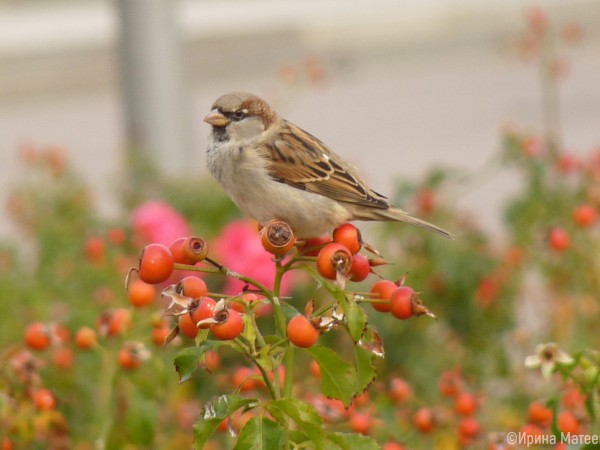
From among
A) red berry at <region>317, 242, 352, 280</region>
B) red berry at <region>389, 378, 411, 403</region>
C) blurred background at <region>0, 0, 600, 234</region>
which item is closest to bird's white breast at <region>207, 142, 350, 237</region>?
red berry at <region>389, 378, 411, 403</region>

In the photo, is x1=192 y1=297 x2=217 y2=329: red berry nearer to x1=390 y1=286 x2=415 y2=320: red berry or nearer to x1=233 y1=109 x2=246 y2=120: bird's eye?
x1=390 y1=286 x2=415 y2=320: red berry

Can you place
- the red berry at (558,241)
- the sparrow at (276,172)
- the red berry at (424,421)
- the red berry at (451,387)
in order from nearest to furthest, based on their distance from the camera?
the red berry at (424,421) < the red berry at (451,387) < the sparrow at (276,172) < the red berry at (558,241)

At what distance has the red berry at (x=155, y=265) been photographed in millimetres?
1890

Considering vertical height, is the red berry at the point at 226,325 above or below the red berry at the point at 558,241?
above

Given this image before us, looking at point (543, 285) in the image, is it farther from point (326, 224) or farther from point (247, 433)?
point (247, 433)

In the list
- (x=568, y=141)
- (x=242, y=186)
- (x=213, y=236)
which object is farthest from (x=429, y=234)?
(x=568, y=141)

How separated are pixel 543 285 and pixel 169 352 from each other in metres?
1.39

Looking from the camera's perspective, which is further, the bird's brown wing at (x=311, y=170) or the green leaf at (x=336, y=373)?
the bird's brown wing at (x=311, y=170)

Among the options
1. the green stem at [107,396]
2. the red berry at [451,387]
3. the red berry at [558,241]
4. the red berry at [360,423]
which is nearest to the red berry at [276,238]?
the red berry at [360,423]

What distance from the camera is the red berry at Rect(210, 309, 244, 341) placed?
1801 millimetres

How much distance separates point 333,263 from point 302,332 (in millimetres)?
166

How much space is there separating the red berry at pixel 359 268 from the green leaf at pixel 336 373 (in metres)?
0.14

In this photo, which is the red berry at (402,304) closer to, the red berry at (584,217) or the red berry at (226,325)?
the red berry at (226,325)

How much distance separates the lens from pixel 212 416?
6.11 feet
